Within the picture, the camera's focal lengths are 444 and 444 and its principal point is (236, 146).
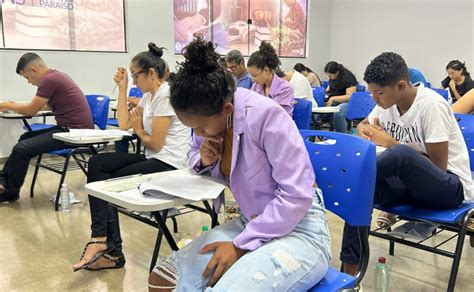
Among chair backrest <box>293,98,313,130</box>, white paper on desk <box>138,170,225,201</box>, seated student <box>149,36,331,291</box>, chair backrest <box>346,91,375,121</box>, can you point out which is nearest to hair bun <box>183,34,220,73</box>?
seated student <box>149,36,331,291</box>

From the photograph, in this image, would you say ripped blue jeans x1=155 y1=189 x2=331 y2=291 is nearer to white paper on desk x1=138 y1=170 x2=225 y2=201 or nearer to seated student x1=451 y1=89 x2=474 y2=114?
white paper on desk x1=138 y1=170 x2=225 y2=201

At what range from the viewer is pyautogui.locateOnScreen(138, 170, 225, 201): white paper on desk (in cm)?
130

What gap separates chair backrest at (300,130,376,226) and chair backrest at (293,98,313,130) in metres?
1.94

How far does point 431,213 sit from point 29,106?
2936mm

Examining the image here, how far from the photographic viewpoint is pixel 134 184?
4.89ft

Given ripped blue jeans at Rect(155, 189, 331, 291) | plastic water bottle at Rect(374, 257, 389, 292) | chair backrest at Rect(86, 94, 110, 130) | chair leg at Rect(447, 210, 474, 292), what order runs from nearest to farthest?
ripped blue jeans at Rect(155, 189, 331, 291) → chair leg at Rect(447, 210, 474, 292) → plastic water bottle at Rect(374, 257, 389, 292) → chair backrest at Rect(86, 94, 110, 130)

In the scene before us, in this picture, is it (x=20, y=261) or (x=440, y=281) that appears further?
(x=20, y=261)

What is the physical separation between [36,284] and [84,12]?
157 inches

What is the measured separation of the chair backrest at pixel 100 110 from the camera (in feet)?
12.4

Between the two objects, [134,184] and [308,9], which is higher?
[308,9]

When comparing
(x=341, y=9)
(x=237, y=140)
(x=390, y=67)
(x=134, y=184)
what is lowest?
(x=134, y=184)

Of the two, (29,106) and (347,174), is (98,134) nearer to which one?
(29,106)

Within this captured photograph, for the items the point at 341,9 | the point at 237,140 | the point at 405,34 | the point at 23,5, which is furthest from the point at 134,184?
the point at 341,9

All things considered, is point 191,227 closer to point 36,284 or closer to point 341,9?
point 36,284
